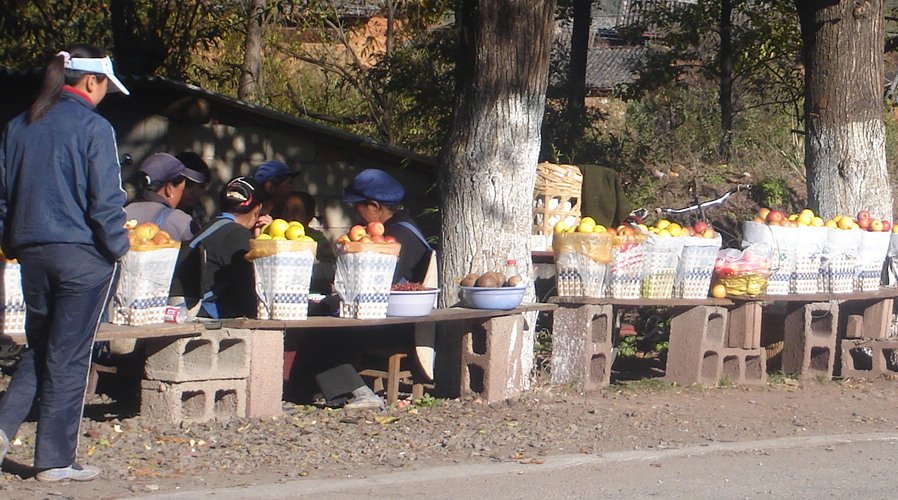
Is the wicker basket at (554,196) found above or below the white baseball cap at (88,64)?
below

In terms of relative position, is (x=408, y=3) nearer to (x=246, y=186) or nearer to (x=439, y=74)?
(x=439, y=74)

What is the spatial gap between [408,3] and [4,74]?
836 cm

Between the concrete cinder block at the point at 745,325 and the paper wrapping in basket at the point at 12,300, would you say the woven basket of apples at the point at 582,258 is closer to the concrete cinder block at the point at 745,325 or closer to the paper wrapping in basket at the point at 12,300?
the concrete cinder block at the point at 745,325

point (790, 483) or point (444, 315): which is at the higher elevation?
point (444, 315)

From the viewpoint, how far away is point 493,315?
23.0 feet

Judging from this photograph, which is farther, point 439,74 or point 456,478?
point 439,74

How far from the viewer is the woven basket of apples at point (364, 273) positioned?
20.4 ft

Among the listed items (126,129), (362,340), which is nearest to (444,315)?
(362,340)

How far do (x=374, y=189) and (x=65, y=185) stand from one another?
2.68 meters

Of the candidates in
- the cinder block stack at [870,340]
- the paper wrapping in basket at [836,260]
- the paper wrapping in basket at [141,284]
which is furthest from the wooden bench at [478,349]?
the cinder block stack at [870,340]

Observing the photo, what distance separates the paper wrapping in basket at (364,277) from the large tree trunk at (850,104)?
4.72 m

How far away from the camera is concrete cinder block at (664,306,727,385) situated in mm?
8000

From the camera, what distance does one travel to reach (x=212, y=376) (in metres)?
6.16

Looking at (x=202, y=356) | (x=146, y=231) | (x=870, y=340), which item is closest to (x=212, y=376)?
(x=202, y=356)
